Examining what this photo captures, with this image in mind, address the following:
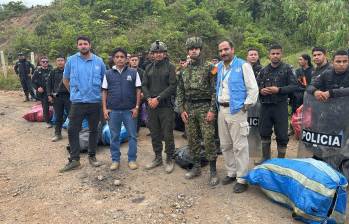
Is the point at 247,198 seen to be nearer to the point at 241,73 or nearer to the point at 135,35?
the point at 241,73

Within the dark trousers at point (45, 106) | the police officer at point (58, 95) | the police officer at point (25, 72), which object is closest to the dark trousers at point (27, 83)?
the police officer at point (25, 72)

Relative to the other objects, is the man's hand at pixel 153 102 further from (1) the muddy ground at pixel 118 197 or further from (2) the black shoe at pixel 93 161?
(2) the black shoe at pixel 93 161

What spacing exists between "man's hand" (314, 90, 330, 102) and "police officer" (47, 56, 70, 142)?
4911 mm

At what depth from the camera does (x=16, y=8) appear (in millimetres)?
34250

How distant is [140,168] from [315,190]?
9.14 ft

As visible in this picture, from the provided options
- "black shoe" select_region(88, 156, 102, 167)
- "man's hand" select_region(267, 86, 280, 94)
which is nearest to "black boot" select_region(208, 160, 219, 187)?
"man's hand" select_region(267, 86, 280, 94)

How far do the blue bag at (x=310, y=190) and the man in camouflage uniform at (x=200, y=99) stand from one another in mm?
941

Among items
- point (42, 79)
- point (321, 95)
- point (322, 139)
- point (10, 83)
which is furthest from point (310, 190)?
point (10, 83)

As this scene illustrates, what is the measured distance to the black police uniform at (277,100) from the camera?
16.6 ft

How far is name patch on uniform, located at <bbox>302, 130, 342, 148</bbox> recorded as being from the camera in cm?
440

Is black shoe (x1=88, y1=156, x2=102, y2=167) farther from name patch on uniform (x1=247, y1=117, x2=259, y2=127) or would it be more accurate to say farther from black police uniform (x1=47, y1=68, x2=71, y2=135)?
name patch on uniform (x1=247, y1=117, x2=259, y2=127)

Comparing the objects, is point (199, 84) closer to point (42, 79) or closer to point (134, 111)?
point (134, 111)

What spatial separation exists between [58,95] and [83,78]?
2257mm

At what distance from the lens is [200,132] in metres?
5.10
